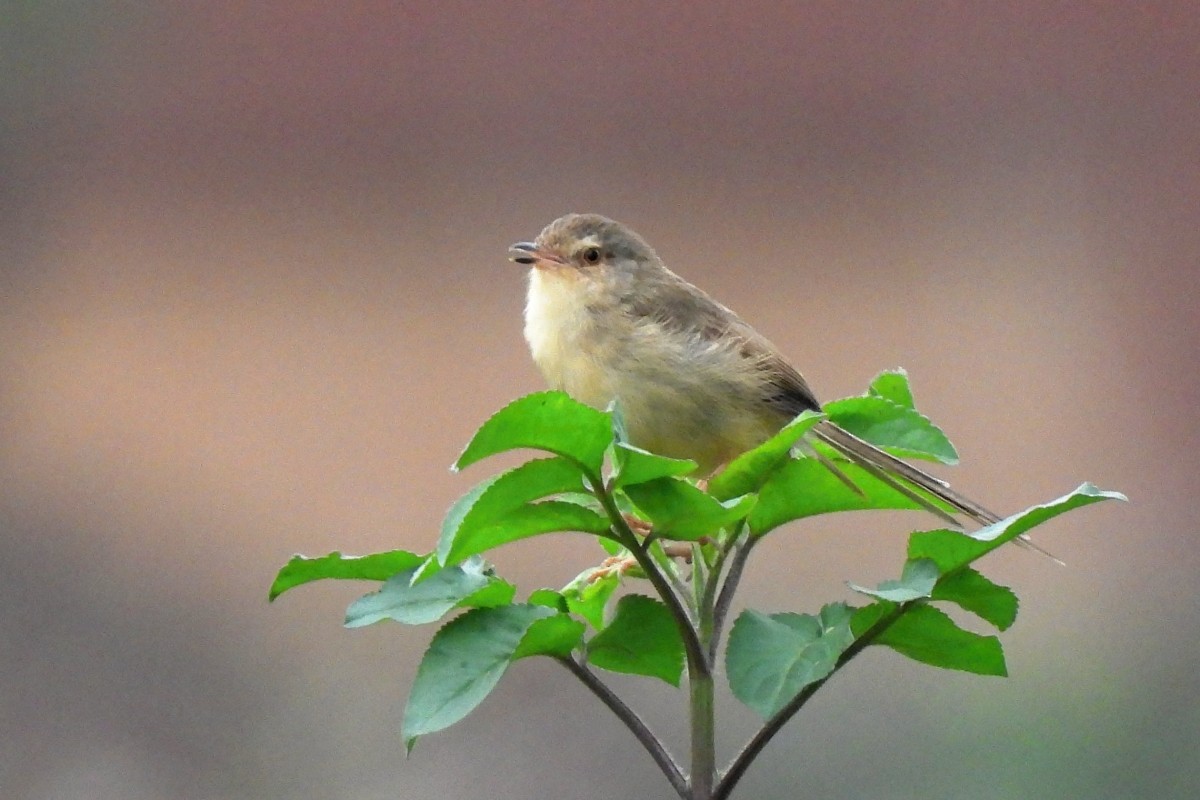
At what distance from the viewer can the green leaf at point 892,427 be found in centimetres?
120

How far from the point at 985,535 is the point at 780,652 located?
171 mm

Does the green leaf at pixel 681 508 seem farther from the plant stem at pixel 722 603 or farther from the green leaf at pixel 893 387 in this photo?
the green leaf at pixel 893 387

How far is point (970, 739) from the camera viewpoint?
3957 millimetres

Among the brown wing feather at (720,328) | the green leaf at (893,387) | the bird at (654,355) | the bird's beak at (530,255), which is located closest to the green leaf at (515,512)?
the green leaf at (893,387)

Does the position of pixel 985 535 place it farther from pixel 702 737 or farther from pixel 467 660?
pixel 467 660

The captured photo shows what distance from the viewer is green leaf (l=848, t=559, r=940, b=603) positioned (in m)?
0.96

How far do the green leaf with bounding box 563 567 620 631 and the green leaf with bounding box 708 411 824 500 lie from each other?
0.15 metres

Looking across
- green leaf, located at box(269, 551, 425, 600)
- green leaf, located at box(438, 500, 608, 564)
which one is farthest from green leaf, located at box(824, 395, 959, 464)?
green leaf, located at box(269, 551, 425, 600)

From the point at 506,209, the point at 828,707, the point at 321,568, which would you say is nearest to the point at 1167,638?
the point at 828,707

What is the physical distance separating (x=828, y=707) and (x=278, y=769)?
1804 mm

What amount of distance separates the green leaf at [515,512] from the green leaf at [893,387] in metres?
0.42

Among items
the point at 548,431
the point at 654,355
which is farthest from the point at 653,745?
the point at 654,355

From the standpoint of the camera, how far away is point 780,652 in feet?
3.33

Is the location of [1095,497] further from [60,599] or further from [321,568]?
[60,599]
